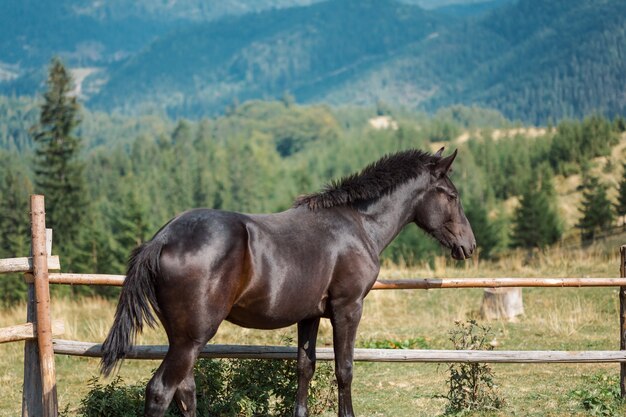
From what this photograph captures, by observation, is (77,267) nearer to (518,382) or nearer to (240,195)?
(518,382)

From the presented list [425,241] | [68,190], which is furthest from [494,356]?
[68,190]

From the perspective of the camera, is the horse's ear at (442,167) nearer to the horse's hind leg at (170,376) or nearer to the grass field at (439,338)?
the grass field at (439,338)

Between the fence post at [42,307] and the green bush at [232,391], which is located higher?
the fence post at [42,307]

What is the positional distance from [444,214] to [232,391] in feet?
7.42

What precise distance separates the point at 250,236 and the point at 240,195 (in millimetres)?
94591

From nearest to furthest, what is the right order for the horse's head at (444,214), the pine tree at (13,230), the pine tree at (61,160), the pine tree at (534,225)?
1. the horse's head at (444,214)
2. the pine tree at (13,230)
3. the pine tree at (534,225)
4. the pine tree at (61,160)

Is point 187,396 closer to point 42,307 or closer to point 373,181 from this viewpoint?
point 42,307

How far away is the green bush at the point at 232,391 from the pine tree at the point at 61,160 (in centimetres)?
4645

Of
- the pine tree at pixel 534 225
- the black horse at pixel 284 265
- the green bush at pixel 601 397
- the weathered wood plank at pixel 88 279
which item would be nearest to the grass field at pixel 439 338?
the green bush at pixel 601 397

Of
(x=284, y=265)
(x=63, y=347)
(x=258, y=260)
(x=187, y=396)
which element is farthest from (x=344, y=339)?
(x=63, y=347)

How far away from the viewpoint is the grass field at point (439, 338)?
7555 millimetres

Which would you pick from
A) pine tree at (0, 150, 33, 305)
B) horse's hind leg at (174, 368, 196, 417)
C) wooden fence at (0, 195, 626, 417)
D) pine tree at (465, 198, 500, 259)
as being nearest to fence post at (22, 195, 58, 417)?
wooden fence at (0, 195, 626, 417)

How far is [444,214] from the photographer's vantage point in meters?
6.40

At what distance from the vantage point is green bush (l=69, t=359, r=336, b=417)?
626 cm
